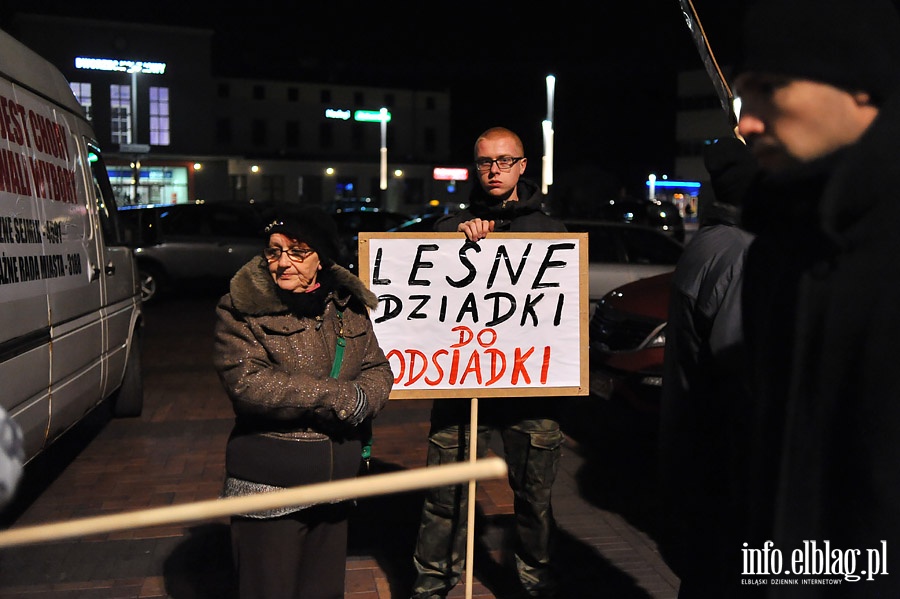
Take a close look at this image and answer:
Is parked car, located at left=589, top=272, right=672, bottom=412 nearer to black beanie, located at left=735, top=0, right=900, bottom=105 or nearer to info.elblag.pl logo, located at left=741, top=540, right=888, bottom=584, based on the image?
info.elblag.pl logo, located at left=741, top=540, right=888, bottom=584

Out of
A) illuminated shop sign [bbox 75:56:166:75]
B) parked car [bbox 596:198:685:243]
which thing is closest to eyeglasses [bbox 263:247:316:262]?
parked car [bbox 596:198:685:243]

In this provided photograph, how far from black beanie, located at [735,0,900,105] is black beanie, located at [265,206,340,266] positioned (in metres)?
1.93

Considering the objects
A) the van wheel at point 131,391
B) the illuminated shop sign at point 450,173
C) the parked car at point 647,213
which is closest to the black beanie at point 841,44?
the van wheel at point 131,391

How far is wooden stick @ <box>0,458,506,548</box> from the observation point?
147 cm

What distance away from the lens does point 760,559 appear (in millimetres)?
1652

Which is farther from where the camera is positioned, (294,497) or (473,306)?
(473,306)

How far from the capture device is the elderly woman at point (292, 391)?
3.02 m

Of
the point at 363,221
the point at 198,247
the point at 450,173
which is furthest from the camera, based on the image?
the point at 450,173

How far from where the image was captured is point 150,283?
647 inches

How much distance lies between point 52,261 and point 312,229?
2656 mm

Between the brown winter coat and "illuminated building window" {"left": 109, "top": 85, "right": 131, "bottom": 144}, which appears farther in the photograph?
"illuminated building window" {"left": 109, "top": 85, "right": 131, "bottom": 144}

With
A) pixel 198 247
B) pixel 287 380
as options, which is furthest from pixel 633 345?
pixel 198 247

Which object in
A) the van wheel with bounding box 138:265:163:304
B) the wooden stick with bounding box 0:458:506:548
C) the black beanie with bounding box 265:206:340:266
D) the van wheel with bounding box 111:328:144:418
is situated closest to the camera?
the wooden stick with bounding box 0:458:506:548

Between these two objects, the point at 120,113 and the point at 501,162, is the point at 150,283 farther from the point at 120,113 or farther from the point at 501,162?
the point at 120,113
